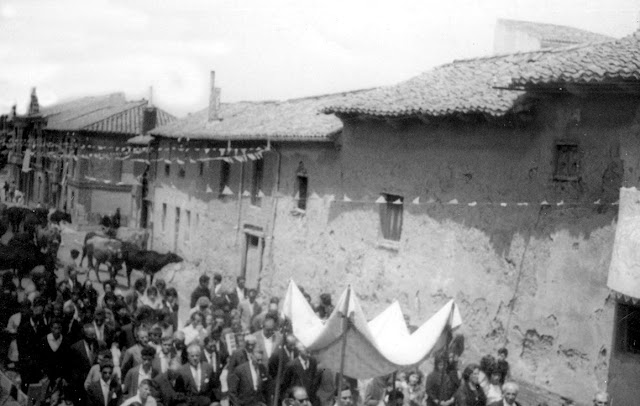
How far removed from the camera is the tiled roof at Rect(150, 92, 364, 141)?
1761 cm

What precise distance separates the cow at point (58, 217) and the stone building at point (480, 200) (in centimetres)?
1607

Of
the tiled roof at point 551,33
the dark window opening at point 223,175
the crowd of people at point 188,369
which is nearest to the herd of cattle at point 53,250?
the dark window opening at point 223,175

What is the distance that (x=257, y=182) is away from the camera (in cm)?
2080

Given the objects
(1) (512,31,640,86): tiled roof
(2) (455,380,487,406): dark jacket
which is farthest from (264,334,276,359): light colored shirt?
(1) (512,31,640,86): tiled roof

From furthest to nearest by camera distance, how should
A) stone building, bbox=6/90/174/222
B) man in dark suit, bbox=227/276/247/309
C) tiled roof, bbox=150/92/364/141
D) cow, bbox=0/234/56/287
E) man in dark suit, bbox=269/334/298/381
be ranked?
stone building, bbox=6/90/174/222 < cow, bbox=0/234/56/287 < tiled roof, bbox=150/92/364/141 < man in dark suit, bbox=227/276/247/309 < man in dark suit, bbox=269/334/298/381

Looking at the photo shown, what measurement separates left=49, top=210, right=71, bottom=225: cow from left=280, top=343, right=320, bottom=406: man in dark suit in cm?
2544

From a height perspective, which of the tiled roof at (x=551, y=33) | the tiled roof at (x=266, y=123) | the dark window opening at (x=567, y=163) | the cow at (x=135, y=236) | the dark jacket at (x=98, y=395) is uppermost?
the tiled roof at (x=551, y=33)

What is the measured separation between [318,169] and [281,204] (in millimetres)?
2170

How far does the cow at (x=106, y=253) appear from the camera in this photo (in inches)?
869

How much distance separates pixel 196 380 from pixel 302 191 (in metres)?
9.75

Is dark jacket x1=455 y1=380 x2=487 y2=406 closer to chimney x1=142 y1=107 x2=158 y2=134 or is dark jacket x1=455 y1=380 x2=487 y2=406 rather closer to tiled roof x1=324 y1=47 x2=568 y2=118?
tiled roof x1=324 y1=47 x2=568 y2=118

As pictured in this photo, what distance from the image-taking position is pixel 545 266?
37.2 feet

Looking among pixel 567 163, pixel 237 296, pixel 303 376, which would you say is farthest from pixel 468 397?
pixel 237 296

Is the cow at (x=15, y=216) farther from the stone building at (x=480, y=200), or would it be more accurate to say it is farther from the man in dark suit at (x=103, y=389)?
the man in dark suit at (x=103, y=389)
